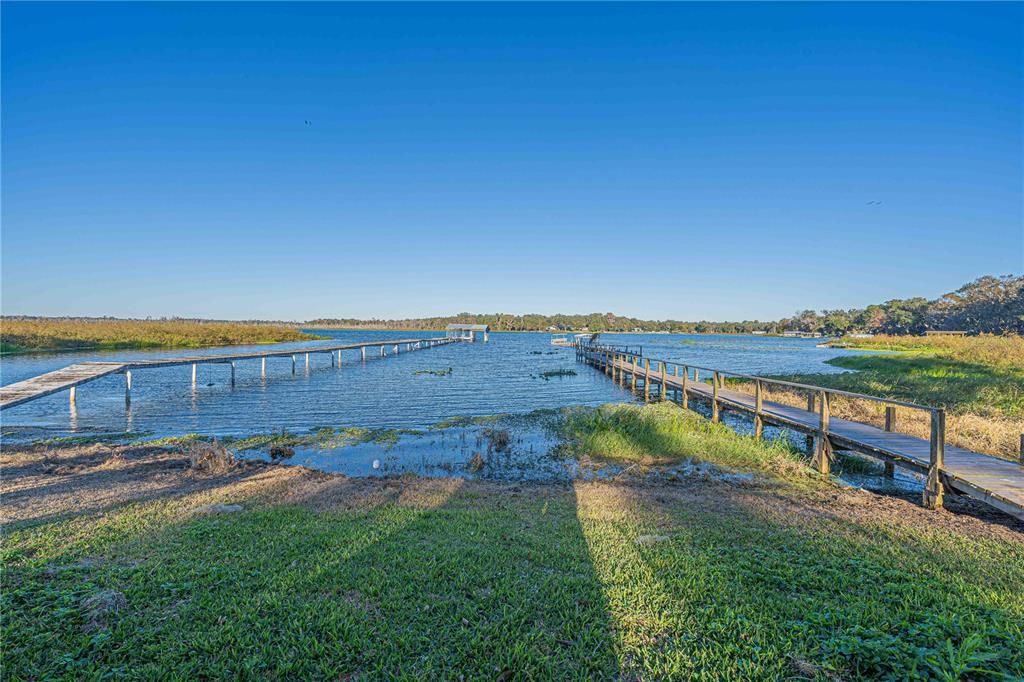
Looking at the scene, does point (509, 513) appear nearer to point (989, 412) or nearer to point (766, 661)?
point (766, 661)

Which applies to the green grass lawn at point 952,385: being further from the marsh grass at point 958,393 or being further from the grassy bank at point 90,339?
the grassy bank at point 90,339

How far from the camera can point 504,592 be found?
3.88 meters

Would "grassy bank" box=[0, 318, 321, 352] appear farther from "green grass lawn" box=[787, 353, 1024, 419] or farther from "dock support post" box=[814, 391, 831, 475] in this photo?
"green grass lawn" box=[787, 353, 1024, 419]

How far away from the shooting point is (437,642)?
3160 millimetres

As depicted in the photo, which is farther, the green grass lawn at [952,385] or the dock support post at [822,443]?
the green grass lawn at [952,385]

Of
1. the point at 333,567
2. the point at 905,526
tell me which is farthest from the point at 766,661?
the point at 905,526

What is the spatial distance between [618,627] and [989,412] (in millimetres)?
16679

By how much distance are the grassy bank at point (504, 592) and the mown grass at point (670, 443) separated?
354 centimetres

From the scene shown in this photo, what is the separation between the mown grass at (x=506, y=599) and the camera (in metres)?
2.92


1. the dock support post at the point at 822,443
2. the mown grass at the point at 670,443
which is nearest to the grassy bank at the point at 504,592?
the dock support post at the point at 822,443

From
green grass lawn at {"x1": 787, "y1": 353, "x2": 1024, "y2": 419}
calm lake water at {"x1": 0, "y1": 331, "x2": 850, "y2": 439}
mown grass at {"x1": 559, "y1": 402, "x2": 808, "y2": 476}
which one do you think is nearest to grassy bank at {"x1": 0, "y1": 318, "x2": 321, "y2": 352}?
calm lake water at {"x1": 0, "y1": 331, "x2": 850, "y2": 439}

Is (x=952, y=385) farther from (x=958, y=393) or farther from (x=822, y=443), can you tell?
(x=822, y=443)

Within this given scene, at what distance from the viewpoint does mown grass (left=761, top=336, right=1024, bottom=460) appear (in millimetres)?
10742

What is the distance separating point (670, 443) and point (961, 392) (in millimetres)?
13605
